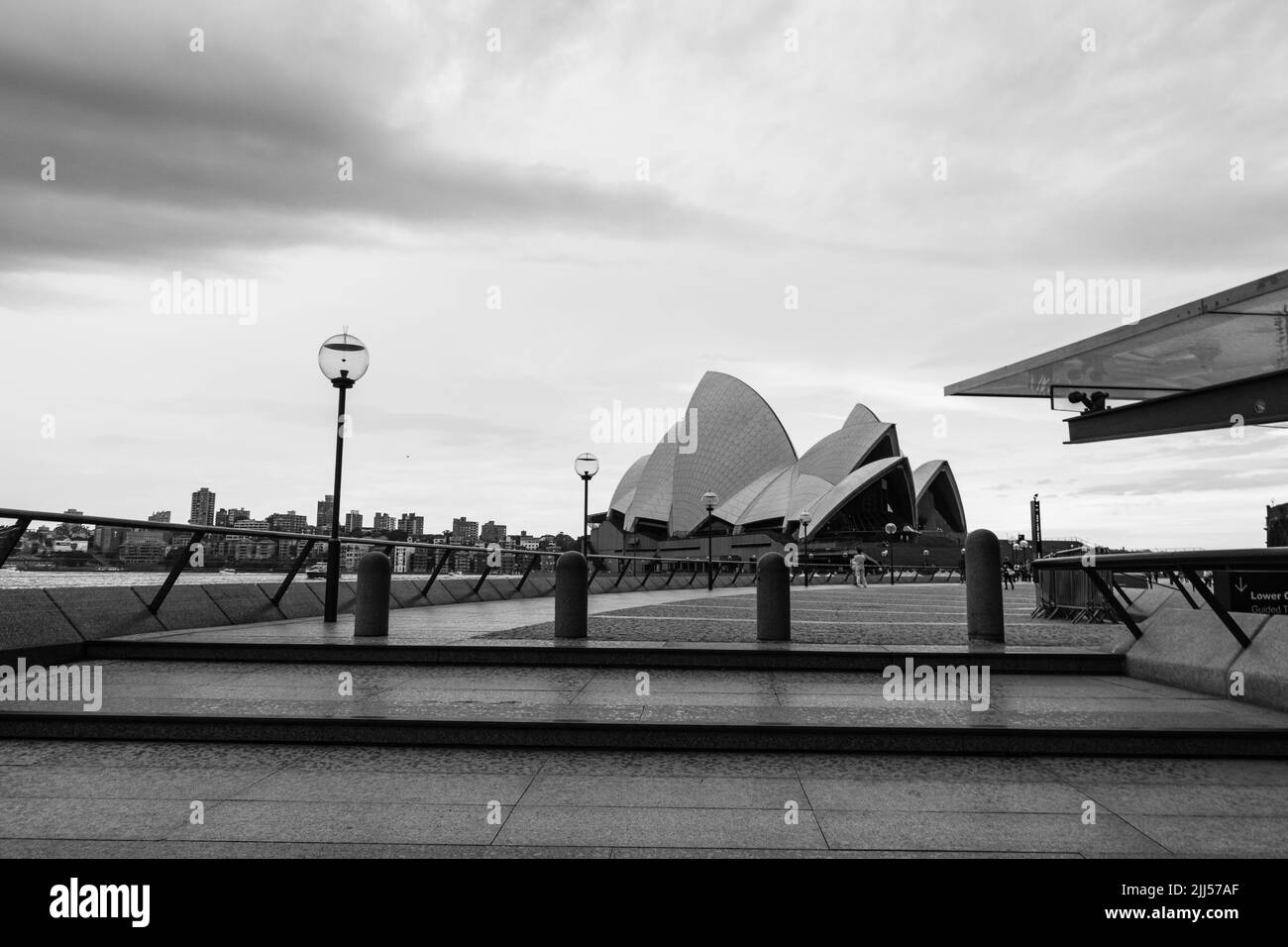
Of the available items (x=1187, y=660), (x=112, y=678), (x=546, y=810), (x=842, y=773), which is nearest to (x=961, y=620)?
(x=1187, y=660)

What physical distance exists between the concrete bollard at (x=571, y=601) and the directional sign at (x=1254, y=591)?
22.9 ft

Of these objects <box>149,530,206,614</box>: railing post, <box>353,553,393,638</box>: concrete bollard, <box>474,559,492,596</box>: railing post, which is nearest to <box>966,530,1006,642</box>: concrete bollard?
<box>353,553,393,638</box>: concrete bollard

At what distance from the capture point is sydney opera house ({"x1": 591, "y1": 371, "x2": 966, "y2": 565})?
226 feet

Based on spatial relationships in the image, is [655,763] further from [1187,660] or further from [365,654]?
[1187,660]

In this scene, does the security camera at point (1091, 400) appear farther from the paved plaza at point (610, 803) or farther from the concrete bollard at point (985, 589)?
the paved plaza at point (610, 803)

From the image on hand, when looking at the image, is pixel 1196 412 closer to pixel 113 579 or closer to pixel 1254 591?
pixel 1254 591

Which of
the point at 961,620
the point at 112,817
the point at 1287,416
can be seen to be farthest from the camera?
the point at 961,620

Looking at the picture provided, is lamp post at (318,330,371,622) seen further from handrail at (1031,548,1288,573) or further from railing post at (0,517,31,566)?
handrail at (1031,548,1288,573)

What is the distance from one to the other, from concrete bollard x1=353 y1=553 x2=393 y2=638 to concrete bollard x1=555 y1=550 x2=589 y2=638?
Result: 173cm

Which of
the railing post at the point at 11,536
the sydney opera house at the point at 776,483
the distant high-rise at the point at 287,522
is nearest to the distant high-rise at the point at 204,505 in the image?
the distant high-rise at the point at 287,522
